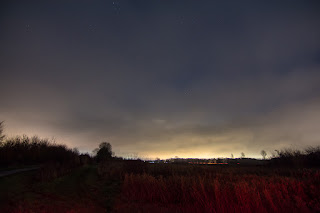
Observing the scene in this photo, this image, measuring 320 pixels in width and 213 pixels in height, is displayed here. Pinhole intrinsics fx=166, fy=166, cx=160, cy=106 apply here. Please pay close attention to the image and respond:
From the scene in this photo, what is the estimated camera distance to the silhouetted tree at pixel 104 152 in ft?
174

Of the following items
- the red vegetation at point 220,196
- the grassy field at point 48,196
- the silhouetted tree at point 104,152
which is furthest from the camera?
the silhouetted tree at point 104,152

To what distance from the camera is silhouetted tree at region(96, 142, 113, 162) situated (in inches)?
2091

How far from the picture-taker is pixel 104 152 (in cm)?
5559

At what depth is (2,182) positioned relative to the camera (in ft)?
43.1

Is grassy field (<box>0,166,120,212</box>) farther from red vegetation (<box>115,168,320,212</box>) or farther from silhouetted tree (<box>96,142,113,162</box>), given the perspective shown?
silhouetted tree (<box>96,142,113,162</box>)

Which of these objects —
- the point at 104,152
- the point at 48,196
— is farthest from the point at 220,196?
the point at 104,152

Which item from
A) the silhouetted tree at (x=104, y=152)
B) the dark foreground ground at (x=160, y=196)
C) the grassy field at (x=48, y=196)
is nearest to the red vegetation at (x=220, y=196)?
the dark foreground ground at (x=160, y=196)

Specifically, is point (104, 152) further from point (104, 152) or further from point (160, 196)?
A: point (160, 196)

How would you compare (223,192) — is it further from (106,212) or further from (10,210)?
(10,210)

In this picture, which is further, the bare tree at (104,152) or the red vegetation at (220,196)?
the bare tree at (104,152)

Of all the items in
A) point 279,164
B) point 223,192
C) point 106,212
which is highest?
point 279,164

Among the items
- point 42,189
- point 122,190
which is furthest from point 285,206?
point 42,189

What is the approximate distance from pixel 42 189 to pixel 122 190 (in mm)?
7389

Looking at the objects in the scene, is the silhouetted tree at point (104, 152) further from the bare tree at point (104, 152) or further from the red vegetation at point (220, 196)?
the red vegetation at point (220, 196)
